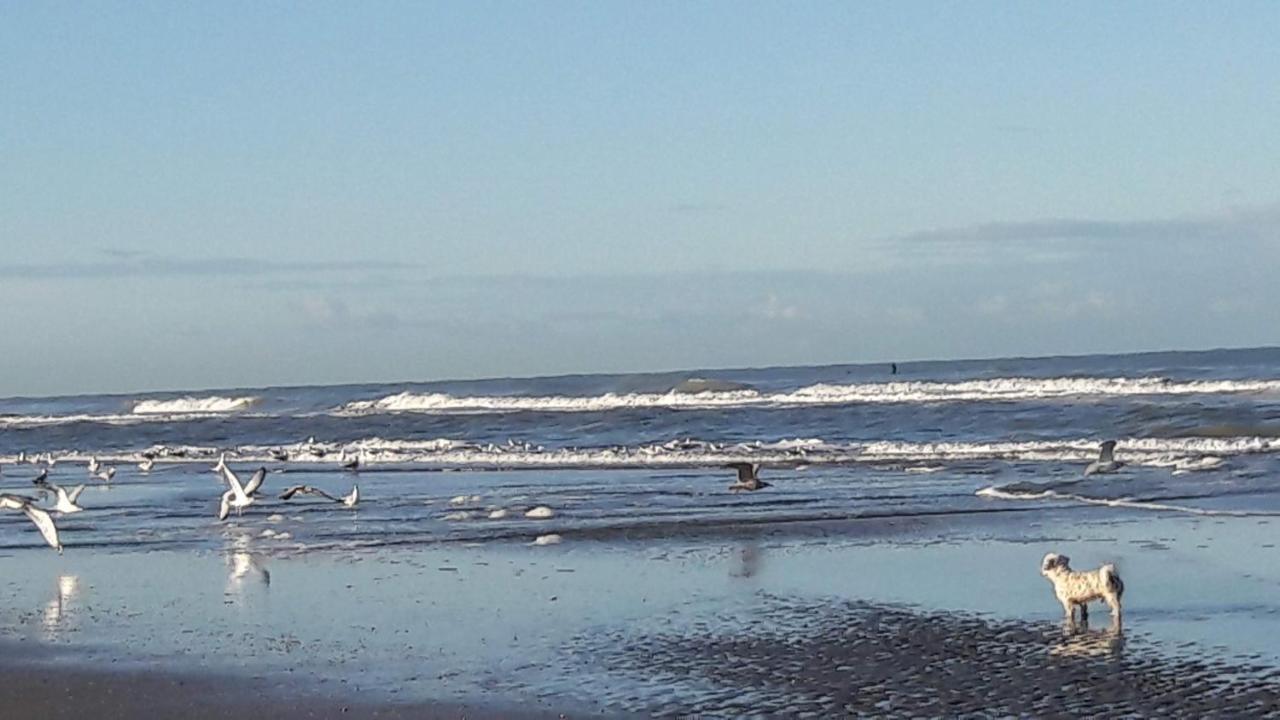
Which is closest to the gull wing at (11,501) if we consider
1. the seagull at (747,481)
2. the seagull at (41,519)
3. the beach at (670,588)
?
the seagull at (41,519)

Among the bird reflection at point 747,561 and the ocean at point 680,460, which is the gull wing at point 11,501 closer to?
the ocean at point 680,460

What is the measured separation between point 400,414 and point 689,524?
4022 centimetres

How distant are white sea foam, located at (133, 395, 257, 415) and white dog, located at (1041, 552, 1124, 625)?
236 ft

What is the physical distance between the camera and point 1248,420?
112ft

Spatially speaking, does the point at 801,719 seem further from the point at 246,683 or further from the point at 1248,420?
the point at 1248,420

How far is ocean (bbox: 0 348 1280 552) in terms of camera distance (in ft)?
65.8

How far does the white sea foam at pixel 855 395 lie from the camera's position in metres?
52.9

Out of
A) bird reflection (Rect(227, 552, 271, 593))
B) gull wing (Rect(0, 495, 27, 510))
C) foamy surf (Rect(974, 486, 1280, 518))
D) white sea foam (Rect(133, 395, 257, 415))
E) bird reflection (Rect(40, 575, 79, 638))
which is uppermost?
white sea foam (Rect(133, 395, 257, 415))

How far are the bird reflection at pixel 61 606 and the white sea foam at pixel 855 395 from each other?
35287mm

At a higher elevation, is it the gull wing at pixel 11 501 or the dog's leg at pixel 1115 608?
the gull wing at pixel 11 501

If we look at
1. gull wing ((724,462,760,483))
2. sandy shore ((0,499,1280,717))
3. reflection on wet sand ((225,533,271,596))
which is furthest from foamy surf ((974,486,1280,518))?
reflection on wet sand ((225,533,271,596))

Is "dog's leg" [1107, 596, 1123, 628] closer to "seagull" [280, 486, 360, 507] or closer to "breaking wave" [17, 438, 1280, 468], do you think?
"breaking wave" [17, 438, 1280, 468]

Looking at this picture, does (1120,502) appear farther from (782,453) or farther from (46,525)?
(782,453)

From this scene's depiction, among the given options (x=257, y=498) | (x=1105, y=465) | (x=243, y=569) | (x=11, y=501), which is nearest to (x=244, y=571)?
(x=243, y=569)
